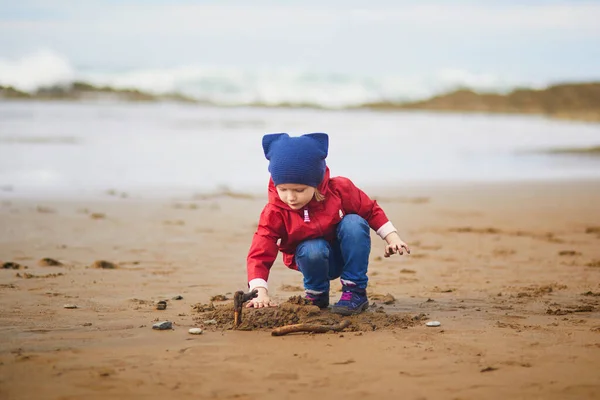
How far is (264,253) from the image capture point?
395 centimetres

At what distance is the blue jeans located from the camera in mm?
3979

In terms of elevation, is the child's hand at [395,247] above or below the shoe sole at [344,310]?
above

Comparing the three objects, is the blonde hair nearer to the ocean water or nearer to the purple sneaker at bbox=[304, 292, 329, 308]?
the purple sneaker at bbox=[304, 292, 329, 308]

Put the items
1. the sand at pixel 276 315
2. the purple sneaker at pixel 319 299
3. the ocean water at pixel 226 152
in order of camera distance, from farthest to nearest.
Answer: the ocean water at pixel 226 152 < the purple sneaker at pixel 319 299 < the sand at pixel 276 315

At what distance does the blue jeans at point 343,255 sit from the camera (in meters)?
3.98

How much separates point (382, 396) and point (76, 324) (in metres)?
1.67

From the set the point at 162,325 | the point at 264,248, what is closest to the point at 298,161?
the point at 264,248

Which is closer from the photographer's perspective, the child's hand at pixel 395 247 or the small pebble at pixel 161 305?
the child's hand at pixel 395 247

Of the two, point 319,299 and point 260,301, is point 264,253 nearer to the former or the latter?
point 260,301

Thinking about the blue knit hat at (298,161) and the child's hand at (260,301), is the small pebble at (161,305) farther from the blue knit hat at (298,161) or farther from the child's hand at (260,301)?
the blue knit hat at (298,161)

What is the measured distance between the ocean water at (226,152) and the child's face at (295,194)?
5605 millimetres

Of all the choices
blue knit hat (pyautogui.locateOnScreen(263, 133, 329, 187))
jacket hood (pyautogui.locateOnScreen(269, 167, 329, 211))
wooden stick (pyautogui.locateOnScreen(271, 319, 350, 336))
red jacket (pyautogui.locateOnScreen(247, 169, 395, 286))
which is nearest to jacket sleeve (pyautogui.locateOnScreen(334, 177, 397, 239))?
red jacket (pyautogui.locateOnScreen(247, 169, 395, 286))

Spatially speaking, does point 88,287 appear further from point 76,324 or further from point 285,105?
point 285,105

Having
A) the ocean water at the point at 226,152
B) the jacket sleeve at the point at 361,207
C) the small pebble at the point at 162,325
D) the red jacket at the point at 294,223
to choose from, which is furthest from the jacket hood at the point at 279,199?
the ocean water at the point at 226,152
